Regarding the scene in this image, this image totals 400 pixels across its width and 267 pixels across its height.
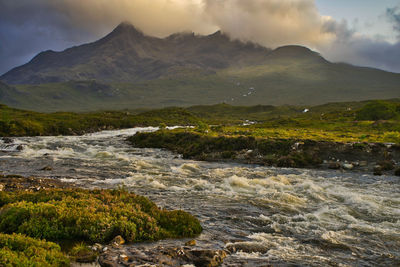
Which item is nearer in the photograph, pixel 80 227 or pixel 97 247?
pixel 97 247

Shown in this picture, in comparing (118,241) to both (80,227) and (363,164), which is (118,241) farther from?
(363,164)

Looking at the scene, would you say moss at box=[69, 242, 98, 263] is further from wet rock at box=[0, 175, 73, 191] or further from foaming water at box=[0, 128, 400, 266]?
wet rock at box=[0, 175, 73, 191]

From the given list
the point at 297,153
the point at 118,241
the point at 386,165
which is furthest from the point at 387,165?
the point at 118,241

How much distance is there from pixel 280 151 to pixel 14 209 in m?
31.0

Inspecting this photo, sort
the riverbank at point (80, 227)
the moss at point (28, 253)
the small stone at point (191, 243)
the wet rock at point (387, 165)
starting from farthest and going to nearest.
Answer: the wet rock at point (387, 165)
the small stone at point (191, 243)
the riverbank at point (80, 227)
the moss at point (28, 253)

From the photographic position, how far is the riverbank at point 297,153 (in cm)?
3266

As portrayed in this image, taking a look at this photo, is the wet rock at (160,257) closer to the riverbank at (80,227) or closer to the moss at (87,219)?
the riverbank at (80,227)

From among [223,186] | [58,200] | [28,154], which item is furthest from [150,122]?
[58,200]

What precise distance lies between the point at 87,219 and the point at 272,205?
35.2ft

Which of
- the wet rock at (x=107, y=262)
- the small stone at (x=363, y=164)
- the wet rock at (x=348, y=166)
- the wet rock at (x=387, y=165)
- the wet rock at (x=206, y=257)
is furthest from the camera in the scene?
the small stone at (x=363, y=164)

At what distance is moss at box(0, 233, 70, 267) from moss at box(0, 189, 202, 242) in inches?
55.7

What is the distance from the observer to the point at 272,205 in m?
18.2

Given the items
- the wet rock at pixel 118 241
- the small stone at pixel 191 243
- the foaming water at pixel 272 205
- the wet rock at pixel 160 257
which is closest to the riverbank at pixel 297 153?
the foaming water at pixel 272 205

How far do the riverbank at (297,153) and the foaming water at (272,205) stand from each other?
324cm
